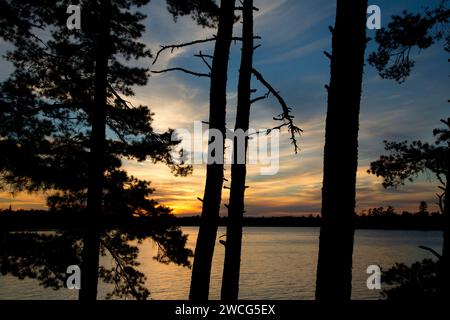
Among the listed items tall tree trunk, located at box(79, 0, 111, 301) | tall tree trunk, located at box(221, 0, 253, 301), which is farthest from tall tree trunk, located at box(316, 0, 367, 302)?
tall tree trunk, located at box(79, 0, 111, 301)

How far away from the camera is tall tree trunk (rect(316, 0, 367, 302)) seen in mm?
4062

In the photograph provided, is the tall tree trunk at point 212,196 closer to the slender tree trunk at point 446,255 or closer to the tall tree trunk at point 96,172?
the tall tree trunk at point 96,172

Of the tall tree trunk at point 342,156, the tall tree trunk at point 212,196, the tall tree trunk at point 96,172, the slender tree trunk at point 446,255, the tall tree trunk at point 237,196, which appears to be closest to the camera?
the tall tree trunk at point 342,156

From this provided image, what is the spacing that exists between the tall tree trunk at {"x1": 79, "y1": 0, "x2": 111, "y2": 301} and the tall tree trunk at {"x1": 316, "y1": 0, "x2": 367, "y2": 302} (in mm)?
7256

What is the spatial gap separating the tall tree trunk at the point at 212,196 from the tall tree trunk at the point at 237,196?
1.30 meters

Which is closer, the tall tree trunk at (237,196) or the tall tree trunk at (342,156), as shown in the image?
the tall tree trunk at (342,156)

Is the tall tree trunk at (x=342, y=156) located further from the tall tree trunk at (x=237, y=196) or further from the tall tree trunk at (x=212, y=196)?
the tall tree trunk at (x=237, y=196)

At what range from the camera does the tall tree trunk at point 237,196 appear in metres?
9.37

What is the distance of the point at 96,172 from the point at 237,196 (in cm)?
365

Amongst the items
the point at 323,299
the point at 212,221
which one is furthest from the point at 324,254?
the point at 212,221

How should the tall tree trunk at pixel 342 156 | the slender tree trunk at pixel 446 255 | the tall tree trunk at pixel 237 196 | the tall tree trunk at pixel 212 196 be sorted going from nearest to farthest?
the tall tree trunk at pixel 342 156 → the slender tree trunk at pixel 446 255 → the tall tree trunk at pixel 212 196 → the tall tree trunk at pixel 237 196

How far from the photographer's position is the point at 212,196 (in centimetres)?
805

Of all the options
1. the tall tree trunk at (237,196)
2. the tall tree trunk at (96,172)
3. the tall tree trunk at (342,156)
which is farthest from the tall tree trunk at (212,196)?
the tall tree trunk at (342,156)

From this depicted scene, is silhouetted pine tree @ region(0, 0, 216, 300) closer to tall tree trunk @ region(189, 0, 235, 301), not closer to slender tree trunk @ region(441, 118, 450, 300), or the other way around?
tall tree trunk @ region(189, 0, 235, 301)
